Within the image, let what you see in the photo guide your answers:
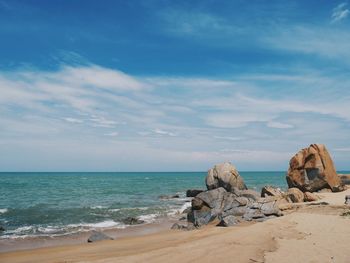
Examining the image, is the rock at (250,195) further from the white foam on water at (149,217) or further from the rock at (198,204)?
the white foam on water at (149,217)

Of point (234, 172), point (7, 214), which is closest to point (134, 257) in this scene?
point (7, 214)

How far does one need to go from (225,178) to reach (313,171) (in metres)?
9.86

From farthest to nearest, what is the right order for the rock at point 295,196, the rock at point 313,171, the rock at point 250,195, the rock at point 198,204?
the rock at point 313,171
the rock at point 250,195
the rock at point 295,196
the rock at point 198,204

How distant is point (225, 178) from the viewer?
4006 cm

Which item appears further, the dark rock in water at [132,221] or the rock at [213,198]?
the rock at [213,198]

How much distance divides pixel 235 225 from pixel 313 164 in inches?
861

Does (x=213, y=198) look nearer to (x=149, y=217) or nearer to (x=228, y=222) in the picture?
(x=149, y=217)

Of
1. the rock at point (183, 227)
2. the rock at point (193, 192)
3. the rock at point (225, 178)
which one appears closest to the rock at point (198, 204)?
the rock at point (183, 227)

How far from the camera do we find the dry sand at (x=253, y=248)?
11898mm

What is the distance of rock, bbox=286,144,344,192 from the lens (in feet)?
130

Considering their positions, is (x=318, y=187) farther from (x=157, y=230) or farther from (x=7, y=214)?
(x=7, y=214)

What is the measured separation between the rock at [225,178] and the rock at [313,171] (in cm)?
634

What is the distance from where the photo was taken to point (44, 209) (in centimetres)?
3703

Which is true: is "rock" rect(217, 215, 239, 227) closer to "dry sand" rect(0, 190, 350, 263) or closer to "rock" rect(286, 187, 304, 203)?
"dry sand" rect(0, 190, 350, 263)
